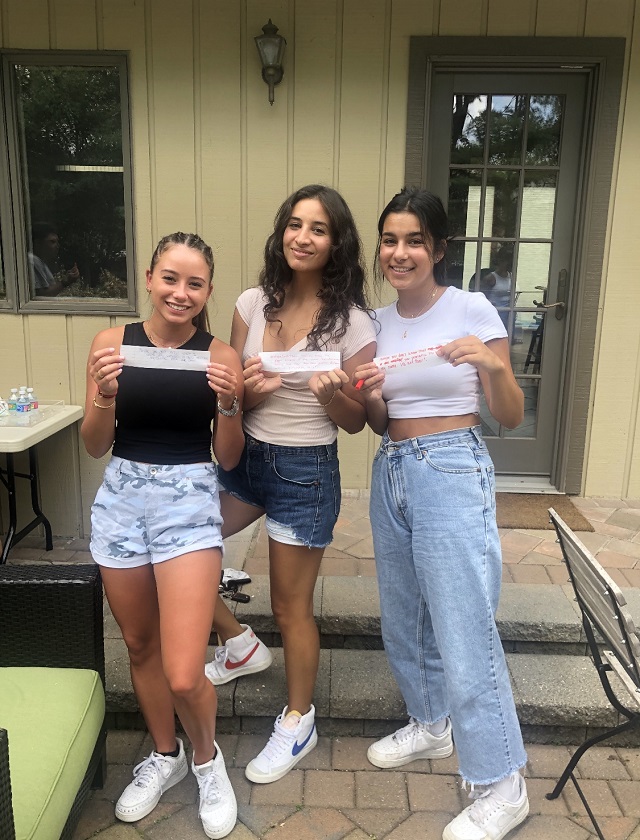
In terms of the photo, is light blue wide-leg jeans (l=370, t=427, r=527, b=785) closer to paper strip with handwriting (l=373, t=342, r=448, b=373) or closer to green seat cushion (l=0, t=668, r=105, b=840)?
paper strip with handwriting (l=373, t=342, r=448, b=373)

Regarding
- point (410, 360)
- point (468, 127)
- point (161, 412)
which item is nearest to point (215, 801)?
point (161, 412)

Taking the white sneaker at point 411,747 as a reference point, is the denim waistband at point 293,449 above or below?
above

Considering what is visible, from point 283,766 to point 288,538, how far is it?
765 millimetres

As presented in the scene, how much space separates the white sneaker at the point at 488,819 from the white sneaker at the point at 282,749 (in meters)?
0.50

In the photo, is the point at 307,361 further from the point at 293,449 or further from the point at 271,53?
the point at 271,53

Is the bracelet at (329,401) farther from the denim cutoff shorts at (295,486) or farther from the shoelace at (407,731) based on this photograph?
the shoelace at (407,731)

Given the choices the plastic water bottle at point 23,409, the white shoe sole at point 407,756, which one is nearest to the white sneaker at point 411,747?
the white shoe sole at point 407,756

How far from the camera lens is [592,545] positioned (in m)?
3.21

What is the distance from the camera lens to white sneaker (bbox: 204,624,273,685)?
231cm

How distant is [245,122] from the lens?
347cm

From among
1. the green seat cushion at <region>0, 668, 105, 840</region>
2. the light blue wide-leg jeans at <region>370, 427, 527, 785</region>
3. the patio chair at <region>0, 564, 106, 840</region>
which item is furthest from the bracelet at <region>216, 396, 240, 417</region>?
the green seat cushion at <region>0, 668, 105, 840</region>

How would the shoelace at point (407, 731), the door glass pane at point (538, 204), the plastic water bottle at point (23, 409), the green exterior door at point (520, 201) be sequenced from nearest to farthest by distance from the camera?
1. the shoelace at point (407, 731)
2. the plastic water bottle at point (23, 409)
3. the green exterior door at point (520, 201)
4. the door glass pane at point (538, 204)

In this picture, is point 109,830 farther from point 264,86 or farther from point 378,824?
point 264,86

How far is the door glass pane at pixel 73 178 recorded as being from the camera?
11.4ft
